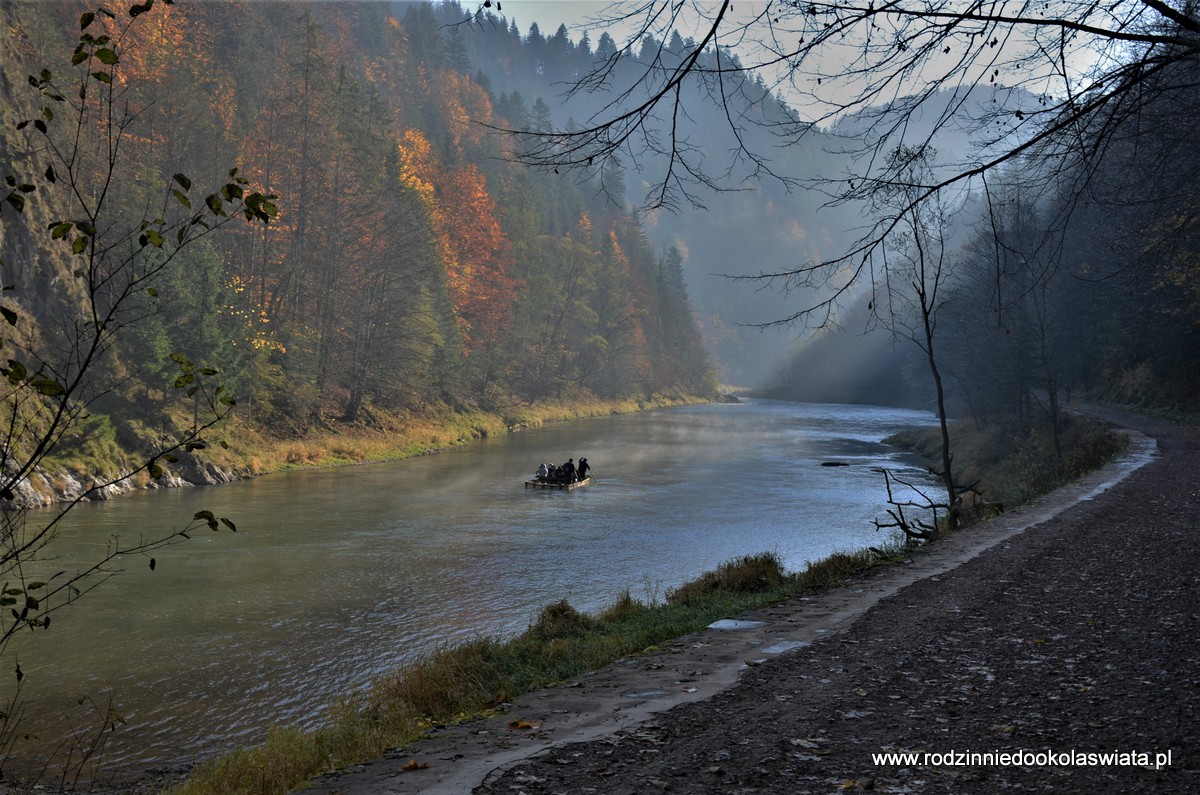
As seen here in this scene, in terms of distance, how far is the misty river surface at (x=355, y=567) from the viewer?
37.6 feet

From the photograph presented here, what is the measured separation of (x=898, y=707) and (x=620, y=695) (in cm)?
238

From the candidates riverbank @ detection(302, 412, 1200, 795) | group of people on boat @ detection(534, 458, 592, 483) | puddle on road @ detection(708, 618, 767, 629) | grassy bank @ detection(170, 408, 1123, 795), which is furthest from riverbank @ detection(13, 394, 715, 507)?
riverbank @ detection(302, 412, 1200, 795)

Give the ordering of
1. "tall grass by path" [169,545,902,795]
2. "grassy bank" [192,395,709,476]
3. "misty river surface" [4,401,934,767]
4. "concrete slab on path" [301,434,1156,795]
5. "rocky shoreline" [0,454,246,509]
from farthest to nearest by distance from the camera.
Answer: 1. "grassy bank" [192,395,709,476]
2. "rocky shoreline" [0,454,246,509]
3. "misty river surface" [4,401,934,767]
4. "tall grass by path" [169,545,902,795]
5. "concrete slab on path" [301,434,1156,795]

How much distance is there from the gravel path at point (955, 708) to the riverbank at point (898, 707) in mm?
17

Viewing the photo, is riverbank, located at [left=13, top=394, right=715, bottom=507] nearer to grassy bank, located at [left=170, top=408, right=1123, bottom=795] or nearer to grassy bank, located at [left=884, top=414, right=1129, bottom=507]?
grassy bank, located at [left=170, top=408, right=1123, bottom=795]

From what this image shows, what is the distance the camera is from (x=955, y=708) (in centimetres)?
559

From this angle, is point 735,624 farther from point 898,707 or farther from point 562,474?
point 562,474

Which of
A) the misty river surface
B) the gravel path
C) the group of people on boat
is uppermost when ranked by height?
the gravel path

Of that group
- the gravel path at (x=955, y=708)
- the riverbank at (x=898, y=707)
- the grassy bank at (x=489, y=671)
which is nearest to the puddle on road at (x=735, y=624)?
the riverbank at (x=898, y=707)

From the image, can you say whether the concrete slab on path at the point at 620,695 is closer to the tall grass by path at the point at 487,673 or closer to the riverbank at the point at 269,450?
the tall grass by path at the point at 487,673

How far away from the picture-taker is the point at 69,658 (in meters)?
12.7

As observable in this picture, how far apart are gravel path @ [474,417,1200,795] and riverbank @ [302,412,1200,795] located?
2 centimetres

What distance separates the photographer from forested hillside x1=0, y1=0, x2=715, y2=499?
2977 centimetres

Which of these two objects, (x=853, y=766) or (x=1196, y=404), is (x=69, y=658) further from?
(x=1196, y=404)
